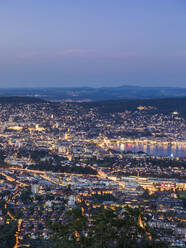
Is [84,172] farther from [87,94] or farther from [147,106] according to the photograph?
[87,94]

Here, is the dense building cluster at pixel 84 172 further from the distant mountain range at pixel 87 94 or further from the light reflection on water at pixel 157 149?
the distant mountain range at pixel 87 94

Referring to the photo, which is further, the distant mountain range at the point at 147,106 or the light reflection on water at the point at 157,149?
the distant mountain range at the point at 147,106

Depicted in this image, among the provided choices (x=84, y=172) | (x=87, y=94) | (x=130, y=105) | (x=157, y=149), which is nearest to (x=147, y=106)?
(x=130, y=105)

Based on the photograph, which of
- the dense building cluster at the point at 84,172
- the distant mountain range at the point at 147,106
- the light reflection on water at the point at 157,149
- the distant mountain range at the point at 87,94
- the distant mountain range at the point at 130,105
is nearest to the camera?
the dense building cluster at the point at 84,172

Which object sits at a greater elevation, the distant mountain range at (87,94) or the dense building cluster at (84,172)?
the distant mountain range at (87,94)

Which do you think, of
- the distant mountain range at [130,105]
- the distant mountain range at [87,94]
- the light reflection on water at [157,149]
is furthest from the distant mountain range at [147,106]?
the distant mountain range at [87,94]

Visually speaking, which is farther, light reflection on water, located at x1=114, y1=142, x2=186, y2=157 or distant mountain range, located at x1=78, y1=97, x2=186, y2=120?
distant mountain range, located at x1=78, y1=97, x2=186, y2=120

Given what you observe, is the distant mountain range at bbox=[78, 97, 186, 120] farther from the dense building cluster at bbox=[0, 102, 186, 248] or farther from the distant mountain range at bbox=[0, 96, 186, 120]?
the dense building cluster at bbox=[0, 102, 186, 248]

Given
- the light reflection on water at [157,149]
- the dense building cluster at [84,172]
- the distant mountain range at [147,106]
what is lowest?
the light reflection on water at [157,149]

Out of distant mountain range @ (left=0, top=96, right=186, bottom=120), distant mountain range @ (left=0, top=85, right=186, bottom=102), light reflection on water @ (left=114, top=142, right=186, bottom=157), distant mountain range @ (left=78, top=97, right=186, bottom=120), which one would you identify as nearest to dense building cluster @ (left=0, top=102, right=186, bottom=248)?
light reflection on water @ (left=114, top=142, right=186, bottom=157)
